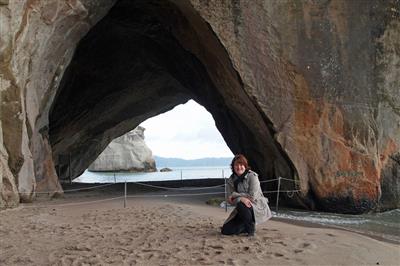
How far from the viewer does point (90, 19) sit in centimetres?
1235

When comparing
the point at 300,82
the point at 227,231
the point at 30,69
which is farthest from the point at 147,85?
the point at 227,231

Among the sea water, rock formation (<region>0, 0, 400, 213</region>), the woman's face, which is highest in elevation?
rock formation (<region>0, 0, 400, 213</region>)

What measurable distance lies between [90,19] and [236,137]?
22.1 feet

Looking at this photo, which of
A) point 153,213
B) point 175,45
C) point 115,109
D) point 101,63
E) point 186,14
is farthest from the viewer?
point 115,109

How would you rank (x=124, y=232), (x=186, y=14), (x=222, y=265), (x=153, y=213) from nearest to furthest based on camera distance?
(x=222, y=265)
(x=124, y=232)
(x=153, y=213)
(x=186, y=14)

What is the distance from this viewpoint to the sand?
16.9ft

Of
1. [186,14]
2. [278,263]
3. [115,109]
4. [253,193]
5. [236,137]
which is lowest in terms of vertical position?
[278,263]

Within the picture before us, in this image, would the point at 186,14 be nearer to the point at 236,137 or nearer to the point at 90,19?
the point at 90,19

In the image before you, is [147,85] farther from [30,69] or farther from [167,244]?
[167,244]

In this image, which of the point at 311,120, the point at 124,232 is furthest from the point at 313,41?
the point at 124,232

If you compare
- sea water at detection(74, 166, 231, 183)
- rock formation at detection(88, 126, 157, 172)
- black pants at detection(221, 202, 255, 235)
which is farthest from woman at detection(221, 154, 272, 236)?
rock formation at detection(88, 126, 157, 172)

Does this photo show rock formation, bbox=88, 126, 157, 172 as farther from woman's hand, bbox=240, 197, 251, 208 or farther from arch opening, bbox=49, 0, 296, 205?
woman's hand, bbox=240, 197, 251, 208

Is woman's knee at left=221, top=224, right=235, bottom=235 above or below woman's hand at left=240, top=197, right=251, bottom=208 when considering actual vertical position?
below

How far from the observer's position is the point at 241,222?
6.26 metres
